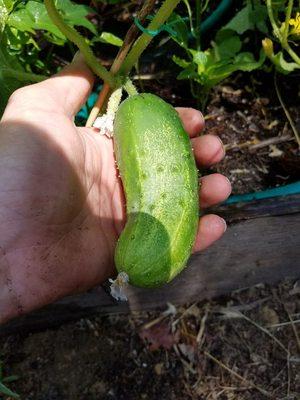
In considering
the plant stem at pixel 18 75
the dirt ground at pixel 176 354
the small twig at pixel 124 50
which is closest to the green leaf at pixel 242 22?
the small twig at pixel 124 50

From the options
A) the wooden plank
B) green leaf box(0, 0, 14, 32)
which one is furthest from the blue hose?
green leaf box(0, 0, 14, 32)

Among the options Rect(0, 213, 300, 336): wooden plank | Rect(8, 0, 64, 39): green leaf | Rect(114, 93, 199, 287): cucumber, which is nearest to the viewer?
Rect(114, 93, 199, 287): cucumber

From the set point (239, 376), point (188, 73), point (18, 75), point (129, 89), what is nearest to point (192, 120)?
point (188, 73)

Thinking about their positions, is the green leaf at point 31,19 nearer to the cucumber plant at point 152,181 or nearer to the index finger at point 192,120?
the cucumber plant at point 152,181

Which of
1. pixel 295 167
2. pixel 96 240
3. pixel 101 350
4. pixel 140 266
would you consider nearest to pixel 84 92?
pixel 96 240

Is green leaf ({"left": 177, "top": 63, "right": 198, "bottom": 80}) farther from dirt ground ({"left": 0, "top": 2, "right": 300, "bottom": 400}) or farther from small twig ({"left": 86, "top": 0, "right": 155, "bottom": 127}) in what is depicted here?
dirt ground ({"left": 0, "top": 2, "right": 300, "bottom": 400})

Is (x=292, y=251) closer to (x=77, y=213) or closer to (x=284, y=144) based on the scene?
(x=284, y=144)
